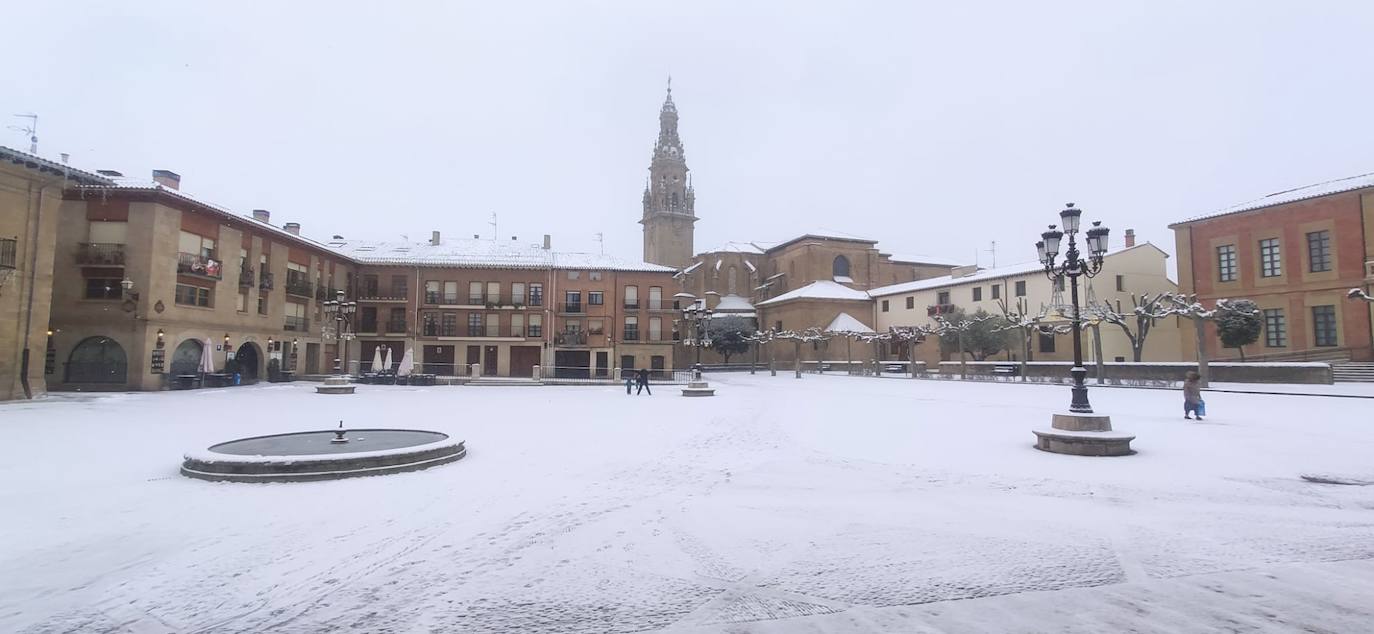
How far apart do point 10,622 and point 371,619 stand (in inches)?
75.2

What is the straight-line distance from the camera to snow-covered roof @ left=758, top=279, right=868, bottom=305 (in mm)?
52781

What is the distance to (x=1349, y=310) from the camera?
91.2 ft

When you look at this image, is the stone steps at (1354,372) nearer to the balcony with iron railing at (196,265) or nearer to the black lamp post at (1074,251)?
the black lamp post at (1074,251)

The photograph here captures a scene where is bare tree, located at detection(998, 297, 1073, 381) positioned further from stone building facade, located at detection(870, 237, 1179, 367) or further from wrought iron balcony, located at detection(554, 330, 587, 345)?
wrought iron balcony, located at detection(554, 330, 587, 345)

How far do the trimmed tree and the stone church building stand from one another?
24.8m

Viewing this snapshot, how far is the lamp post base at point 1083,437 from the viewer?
8922 millimetres

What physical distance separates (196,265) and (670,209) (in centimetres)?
4438

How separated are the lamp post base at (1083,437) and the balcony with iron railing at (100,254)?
29.1 m

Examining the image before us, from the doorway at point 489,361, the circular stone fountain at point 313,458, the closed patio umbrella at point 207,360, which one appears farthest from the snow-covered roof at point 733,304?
the circular stone fountain at point 313,458

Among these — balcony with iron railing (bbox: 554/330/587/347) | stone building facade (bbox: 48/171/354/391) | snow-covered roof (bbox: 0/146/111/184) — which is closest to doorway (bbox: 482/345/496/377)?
balcony with iron railing (bbox: 554/330/587/347)

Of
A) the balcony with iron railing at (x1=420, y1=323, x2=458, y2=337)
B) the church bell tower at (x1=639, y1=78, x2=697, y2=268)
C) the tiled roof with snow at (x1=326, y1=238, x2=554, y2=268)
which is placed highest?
the church bell tower at (x1=639, y1=78, x2=697, y2=268)

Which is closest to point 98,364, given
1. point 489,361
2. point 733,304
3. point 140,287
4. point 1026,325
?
point 140,287

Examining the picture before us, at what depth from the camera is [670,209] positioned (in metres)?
64.9

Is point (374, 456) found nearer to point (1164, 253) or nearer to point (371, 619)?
point (371, 619)
